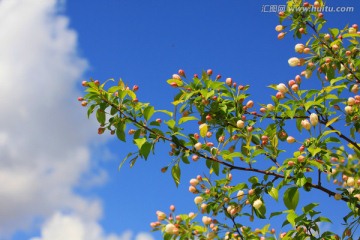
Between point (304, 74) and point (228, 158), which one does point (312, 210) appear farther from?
point (304, 74)

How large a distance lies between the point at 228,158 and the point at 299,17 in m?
1.53

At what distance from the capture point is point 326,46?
154 inches

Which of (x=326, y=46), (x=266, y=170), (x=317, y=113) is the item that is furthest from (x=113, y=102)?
(x=326, y=46)

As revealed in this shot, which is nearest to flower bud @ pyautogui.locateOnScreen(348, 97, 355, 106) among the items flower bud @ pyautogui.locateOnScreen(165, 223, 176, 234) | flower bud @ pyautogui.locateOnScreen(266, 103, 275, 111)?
flower bud @ pyautogui.locateOnScreen(266, 103, 275, 111)

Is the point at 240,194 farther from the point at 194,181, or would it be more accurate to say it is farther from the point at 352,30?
the point at 352,30

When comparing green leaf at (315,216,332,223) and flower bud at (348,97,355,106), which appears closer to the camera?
green leaf at (315,216,332,223)

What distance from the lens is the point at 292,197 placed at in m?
3.01

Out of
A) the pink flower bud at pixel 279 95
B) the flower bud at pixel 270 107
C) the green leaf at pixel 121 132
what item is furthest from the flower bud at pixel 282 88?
the green leaf at pixel 121 132

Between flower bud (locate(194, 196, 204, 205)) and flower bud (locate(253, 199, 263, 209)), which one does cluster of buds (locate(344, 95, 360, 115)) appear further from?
flower bud (locate(194, 196, 204, 205))

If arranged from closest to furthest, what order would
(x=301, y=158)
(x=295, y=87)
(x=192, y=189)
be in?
(x=301, y=158) → (x=192, y=189) → (x=295, y=87)

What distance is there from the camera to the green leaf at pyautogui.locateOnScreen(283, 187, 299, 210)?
3.00m

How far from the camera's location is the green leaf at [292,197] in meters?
3.00

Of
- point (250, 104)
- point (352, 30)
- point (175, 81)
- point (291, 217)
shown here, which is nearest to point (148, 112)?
point (175, 81)

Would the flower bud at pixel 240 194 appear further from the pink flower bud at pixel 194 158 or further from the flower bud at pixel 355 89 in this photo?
the flower bud at pixel 355 89
